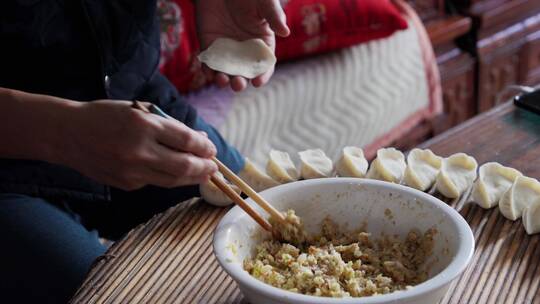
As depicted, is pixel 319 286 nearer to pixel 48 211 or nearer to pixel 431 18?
pixel 48 211

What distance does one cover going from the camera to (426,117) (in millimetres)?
2357

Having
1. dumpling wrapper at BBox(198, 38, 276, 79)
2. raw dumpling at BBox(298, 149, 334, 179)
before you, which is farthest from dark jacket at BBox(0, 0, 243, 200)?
raw dumpling at BBox(298, 149, 334, 179)

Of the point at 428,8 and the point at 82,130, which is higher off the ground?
the point at 82,130

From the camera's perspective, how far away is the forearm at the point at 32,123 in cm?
92

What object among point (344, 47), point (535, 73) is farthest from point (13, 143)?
point (535, 73)

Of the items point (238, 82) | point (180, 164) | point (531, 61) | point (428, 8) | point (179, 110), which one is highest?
point (180, 164)

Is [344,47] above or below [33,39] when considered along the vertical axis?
below

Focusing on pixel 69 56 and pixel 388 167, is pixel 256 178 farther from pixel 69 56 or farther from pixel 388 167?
pixel 69 56

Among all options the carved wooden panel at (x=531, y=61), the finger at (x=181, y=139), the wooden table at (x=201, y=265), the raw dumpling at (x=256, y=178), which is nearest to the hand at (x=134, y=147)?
the finger at (x=181, y=139)

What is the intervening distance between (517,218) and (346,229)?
0.24m

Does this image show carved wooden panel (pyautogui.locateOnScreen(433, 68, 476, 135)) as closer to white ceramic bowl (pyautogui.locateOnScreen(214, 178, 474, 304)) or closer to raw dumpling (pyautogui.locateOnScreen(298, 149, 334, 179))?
raw dumpling (pyautogui.locateOnScreen(298, 149, 334, 179))

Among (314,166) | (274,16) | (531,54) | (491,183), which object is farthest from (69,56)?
(531,54)

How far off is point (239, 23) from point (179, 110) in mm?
208

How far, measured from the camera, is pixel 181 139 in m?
0.82
